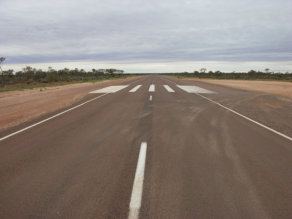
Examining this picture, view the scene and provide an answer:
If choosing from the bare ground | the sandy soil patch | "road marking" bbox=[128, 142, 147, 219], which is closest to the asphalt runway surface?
"road marking" bbox=[128, 142, 147, 219]

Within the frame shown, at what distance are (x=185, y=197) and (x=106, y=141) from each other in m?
2.92

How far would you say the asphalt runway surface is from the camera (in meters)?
2.67

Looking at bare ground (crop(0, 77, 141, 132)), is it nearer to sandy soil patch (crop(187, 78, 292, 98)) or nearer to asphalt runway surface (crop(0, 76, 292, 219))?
asphalt runway surface (crop(0, 76, 292, 219))

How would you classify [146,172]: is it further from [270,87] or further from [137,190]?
[270,87]

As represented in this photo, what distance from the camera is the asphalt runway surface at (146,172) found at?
2674 mm

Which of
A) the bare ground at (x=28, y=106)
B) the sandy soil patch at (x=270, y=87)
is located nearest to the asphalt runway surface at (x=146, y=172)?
the bare ground at (x=28, y=106)

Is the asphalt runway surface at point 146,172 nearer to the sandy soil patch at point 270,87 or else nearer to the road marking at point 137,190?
the road marking at point 137,190

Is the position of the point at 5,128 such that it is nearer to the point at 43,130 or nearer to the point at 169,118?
the point at 43,130

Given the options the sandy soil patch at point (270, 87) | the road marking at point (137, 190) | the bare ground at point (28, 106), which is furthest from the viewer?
the sandy soil patch at point (270, 87)

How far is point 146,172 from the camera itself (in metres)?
3.58

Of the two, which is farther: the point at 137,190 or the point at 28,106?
the point at 28,106

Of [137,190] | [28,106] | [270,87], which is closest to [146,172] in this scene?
[137,190]

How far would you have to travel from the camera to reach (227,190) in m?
3.05

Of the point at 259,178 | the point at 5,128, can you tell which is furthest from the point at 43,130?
the point at 259,178
